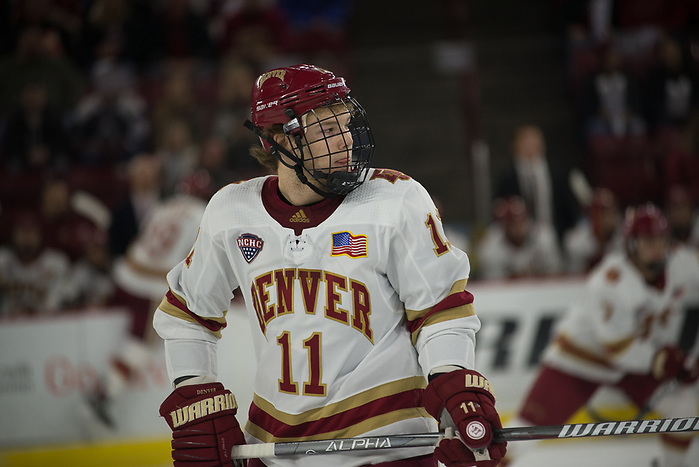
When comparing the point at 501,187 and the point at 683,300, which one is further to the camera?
the point at 501,187

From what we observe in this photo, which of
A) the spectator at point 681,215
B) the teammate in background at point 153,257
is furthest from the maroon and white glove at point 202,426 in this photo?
the spectator at point 681,215

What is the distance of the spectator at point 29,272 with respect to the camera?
15.7 ft

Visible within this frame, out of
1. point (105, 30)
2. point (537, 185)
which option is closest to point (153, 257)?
point (105, 30)

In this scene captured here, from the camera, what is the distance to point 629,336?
4.27 metres

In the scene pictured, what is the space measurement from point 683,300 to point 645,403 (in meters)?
0.58

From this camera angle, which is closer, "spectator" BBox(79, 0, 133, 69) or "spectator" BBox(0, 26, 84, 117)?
"spectator" BBox(0, 26, 84, 117)

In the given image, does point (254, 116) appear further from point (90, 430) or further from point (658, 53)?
point (658, 53)

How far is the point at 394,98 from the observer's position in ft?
19.0

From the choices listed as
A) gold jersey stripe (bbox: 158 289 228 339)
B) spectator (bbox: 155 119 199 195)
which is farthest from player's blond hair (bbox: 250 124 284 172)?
spectator (bbox: 155 119 199 195)

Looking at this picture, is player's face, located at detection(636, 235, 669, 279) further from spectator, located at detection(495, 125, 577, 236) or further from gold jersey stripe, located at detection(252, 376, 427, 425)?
gold jersey stripe, located at detection(252, 376, 427, 425)

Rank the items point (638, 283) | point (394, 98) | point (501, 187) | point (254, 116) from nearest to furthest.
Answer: point (254, 116) < point (638, 283) < point (501, 187) < point (394, 98)

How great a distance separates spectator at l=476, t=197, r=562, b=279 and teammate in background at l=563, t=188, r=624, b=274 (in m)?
0.10

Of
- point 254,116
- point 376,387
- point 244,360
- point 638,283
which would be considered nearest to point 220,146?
point 244,360

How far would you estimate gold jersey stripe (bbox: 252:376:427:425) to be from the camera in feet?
5.90
